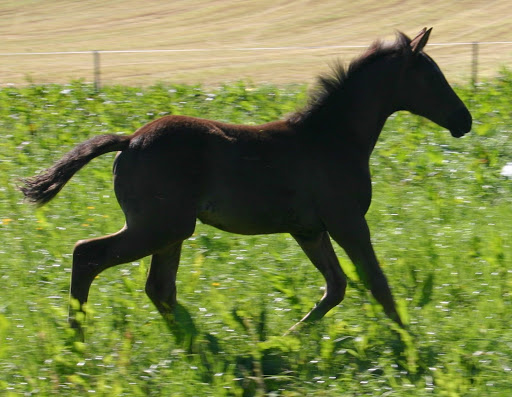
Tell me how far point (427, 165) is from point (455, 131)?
134 inches

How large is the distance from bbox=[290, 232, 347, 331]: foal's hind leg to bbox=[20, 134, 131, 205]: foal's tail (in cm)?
140

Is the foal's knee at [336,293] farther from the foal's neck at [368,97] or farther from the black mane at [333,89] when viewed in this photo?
the black mane at [333,89]

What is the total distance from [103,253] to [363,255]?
1657 mm

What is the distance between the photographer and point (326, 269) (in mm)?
6207

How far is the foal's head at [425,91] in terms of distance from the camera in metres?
6.31

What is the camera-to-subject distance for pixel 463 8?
2842 cm

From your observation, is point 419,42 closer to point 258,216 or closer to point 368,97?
point 368,97

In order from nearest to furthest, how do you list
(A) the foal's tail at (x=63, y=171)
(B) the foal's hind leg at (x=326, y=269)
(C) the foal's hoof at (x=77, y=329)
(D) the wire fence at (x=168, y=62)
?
(C) the foal's hoof at (x=77, y=329), (A) the foal's tail at (x=63, y=171), (B) the foal's hind leg at (x=326, y=269), (D) the wire fence at (x=168, y=62)

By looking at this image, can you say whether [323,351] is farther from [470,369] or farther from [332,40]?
[332,40]

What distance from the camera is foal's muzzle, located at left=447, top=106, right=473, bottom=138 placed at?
6531 mm

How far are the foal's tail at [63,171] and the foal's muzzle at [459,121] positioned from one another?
91.4 inches

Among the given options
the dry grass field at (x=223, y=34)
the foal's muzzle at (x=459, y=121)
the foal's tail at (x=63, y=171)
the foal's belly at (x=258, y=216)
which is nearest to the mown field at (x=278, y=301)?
the foal's belly at (x=258, y=216)

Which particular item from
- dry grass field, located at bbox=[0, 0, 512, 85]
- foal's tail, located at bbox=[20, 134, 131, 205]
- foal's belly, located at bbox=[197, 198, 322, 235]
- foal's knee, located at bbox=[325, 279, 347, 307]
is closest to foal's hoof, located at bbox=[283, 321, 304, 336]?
foal's knee, located at bbox=[325, 279, 347, 307]

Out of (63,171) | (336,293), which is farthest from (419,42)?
(63,171)
